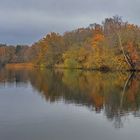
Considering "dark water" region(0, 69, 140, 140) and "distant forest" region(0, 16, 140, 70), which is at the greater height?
"distant forest" region(0, 16, 140, 70)

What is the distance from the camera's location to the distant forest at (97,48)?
210 ft

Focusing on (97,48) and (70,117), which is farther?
(97,48)

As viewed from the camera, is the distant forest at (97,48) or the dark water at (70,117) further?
the distant forest at (97,48)

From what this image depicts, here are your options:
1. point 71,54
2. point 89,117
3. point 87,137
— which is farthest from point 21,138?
point 71,54

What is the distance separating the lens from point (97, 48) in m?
72.6

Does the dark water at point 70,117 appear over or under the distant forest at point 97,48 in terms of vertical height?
under

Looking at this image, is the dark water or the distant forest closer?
the dark water

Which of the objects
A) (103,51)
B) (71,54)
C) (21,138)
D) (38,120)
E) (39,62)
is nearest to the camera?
(21,138)

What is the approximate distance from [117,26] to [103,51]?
5.89 m

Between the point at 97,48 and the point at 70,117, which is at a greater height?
the point at 97,48

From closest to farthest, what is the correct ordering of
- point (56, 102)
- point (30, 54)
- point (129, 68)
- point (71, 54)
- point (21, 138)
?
1. point (21, 138)
2. point (56, 102)
3. point (129, 68)
4. point (71, 54)
5. point (30, 54)

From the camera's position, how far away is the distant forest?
210 feet

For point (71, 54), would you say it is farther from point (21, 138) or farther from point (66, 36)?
point (21, 138)

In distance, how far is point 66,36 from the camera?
9900 centimetres
